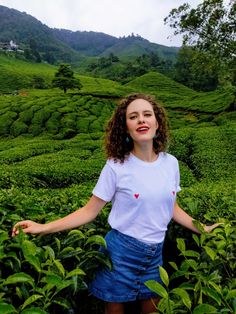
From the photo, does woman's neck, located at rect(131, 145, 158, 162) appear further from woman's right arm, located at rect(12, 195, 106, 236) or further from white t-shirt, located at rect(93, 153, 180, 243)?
woman's right arm, located at rect(12, 195, 106, 236)

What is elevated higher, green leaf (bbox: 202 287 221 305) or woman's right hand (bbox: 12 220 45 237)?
green leaf (bbox: 202 287 221 305)

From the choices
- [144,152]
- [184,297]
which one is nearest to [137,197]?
[144,152]

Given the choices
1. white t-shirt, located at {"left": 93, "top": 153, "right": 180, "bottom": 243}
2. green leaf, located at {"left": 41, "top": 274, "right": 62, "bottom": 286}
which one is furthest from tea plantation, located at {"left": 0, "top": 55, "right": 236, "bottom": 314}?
white t-shirt, located at {"left": 93, "top": 153, "right": 180, "bottom": 243}

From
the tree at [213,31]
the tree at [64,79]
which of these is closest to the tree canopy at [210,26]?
the tree at [213,31]

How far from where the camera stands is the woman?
9.02ft

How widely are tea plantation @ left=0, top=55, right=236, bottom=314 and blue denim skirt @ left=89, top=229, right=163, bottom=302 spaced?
12cm

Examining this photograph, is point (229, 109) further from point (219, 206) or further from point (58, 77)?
point (219, 206)

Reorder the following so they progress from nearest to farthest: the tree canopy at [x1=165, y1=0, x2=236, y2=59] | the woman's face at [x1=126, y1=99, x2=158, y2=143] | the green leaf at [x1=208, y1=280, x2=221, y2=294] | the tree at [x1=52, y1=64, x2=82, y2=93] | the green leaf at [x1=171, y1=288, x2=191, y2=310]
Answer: the green leaf at [x1=171, y1=288, x2=191, y2=310]
the green leaf at [x1=208, y1=280, x2=221, y2=294]
the woman's face at [x1=126, y1=99, x2=158, y2=143]
the tree canopy at [x1=165, y1=0, x2=236, y2=59]
the tree at [x1=52, y1=64, x2=82, y2=93]

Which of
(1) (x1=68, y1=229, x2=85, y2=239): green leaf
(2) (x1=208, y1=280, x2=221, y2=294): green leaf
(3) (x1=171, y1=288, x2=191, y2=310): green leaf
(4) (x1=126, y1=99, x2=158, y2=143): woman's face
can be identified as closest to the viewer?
(3) (x1=171, y1=288, x2=191, y2=310): green leaf

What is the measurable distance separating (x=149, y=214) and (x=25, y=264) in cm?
90

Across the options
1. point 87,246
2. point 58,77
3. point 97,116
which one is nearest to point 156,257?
point 87,246

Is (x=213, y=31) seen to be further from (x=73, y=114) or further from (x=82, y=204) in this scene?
(x=82, y=204)

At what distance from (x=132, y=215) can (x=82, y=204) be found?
1053 millimetres

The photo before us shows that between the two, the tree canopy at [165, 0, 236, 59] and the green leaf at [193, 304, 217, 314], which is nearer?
the green leaf at [193, 304, 217, 314]
